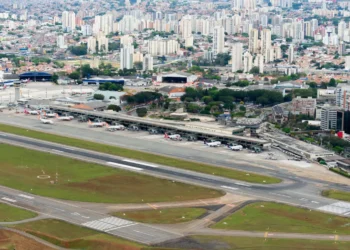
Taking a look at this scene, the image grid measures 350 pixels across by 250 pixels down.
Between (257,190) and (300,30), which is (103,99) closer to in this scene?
(257,190)

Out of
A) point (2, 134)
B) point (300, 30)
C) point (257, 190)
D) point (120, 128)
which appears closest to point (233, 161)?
point (257, 190)

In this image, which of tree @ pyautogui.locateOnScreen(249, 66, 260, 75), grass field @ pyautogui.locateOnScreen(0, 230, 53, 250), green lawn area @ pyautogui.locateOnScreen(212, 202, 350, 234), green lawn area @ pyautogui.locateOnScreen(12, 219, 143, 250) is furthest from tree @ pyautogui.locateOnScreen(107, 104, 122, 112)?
grass field @ pyautogui.locateOnScreen(0, 230, 53, 250)

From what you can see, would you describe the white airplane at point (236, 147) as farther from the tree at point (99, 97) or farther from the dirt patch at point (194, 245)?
the tree at point (99, 97)

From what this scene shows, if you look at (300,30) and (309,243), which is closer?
(309,243)

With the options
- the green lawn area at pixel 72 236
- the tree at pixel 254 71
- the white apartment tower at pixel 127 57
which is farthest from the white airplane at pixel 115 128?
the white apartment tower at pixel 127 57

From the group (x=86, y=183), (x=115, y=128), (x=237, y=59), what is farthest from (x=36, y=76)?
(x=86, y=183)
